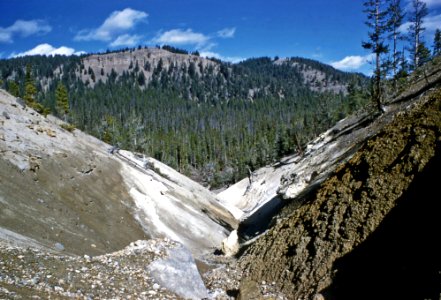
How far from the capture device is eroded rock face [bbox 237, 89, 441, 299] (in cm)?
1305

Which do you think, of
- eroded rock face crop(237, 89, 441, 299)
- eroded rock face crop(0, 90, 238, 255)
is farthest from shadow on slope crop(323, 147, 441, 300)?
eroded rock face crop(0, 90, 238, 255)

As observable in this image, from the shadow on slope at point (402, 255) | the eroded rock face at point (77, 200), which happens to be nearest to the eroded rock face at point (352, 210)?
the shadow on slope at point (402, 255)

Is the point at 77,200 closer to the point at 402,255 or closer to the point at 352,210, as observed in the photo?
the point at 352,210

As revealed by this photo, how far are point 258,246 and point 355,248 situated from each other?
22.0ft

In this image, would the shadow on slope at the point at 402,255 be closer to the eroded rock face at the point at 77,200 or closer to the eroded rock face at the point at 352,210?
the eroded rock face at the point at 352,210

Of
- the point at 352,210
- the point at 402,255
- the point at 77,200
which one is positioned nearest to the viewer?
the point at 402,255

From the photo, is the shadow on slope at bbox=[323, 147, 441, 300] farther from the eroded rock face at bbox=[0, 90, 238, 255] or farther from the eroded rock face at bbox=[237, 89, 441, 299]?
the eroded rock face at bbox=[0, 90, 238, 255]

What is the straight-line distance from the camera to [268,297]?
13.9 m

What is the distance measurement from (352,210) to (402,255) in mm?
3237

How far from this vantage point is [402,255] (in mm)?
11227

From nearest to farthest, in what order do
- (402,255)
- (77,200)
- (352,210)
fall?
(402,255) → (352,210) → (77,200)

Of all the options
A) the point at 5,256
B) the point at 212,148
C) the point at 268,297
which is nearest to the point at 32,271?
the point at 5,256

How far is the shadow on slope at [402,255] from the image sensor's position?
397 inches

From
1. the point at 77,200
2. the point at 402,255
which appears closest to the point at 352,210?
the point at 402,255
